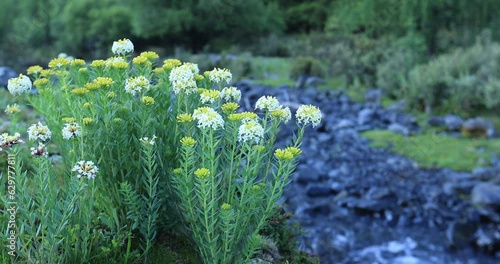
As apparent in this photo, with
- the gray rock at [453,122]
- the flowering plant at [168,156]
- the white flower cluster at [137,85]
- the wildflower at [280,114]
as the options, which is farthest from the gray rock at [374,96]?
the white flower cluster at [137,85]

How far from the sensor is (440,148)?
8.06 m

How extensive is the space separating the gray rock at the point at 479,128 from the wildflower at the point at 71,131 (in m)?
7.58

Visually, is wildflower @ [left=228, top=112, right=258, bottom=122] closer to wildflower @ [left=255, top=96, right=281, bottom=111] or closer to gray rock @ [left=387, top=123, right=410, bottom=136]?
wildflower @ [left=255, top=96, right=281, bottom=111]

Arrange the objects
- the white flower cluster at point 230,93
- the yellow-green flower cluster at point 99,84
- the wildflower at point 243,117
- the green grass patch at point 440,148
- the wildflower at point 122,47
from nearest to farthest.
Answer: the wildflower at point 243,117 < the yellow-green flower cluster at point 99,84 < the white flower cluster at point 230,93 < the wildflower at point 122,47 < the green grass patch at point 440,148

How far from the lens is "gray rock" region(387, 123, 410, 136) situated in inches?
347

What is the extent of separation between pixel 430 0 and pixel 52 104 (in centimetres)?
1046

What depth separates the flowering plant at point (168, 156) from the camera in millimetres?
2152

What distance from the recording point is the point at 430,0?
38.3 ft

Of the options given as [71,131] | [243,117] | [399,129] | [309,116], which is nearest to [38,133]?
[71,131]

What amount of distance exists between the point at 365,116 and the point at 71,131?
7.88 metres

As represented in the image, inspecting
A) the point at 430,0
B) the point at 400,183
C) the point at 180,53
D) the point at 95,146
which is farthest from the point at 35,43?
the point at 95,146

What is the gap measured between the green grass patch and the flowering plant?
5615 mm

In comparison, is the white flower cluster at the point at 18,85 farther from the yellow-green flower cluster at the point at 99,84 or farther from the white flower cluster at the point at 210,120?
the white flower cluster at the point at 210,120

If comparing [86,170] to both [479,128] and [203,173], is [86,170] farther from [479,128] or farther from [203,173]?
[479,128]
